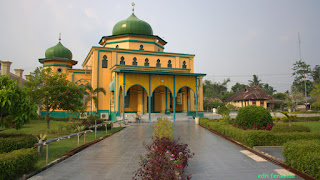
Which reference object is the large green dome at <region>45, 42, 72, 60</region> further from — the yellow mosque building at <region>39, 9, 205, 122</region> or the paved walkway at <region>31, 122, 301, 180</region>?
the paved walkway at <region>31, 122, 301, 180</region>

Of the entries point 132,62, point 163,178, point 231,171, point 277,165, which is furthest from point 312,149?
point 132,62

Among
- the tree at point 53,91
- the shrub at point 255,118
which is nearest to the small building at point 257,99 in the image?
the shrub at point 255,118

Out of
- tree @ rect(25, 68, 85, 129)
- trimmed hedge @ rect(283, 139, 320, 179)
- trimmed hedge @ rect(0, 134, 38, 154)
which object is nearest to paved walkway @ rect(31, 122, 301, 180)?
trimmed hedge @ rect(283, 139, 320, 179)

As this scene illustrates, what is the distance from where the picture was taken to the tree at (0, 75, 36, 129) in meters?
5.98

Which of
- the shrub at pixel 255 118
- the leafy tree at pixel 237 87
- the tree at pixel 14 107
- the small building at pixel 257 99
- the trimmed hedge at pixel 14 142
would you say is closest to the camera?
the trimmed hedge at pixel 14 142

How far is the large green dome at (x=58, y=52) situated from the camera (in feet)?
104

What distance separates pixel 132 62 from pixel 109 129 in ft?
48.9

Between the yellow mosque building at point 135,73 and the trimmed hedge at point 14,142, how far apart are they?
16.3 metres

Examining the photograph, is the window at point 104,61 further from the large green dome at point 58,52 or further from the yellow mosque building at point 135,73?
the large green dome at point 58,52

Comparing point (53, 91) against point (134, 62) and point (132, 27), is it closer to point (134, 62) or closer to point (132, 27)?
point (134, 62)

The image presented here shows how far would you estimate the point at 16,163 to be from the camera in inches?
185

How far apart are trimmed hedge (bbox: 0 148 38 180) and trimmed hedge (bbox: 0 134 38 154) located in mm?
973

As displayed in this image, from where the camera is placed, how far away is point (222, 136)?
1210 centimetres

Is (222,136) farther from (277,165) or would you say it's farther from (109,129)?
(109,129)
